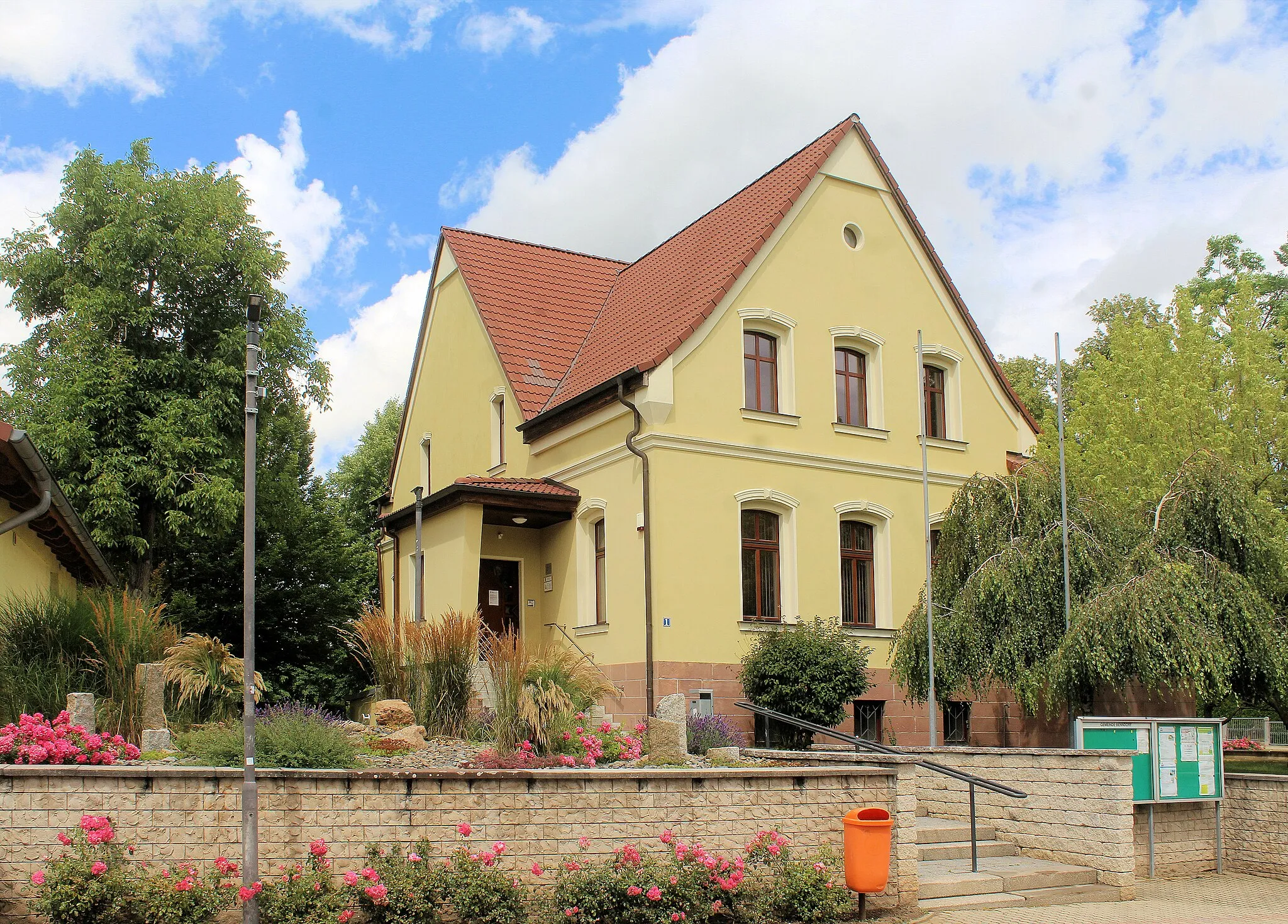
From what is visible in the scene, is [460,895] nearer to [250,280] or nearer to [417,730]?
[417,730]

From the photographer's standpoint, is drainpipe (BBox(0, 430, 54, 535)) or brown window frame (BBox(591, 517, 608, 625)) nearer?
drainpipe (BBox(0, 430, 54, 535))

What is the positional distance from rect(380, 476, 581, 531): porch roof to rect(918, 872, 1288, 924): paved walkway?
10.8 meters

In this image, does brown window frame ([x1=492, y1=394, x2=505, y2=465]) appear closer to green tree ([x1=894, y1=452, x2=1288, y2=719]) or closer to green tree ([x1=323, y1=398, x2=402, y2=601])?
green tree ([x1=894, y1=452, x2=1288, y2=719])

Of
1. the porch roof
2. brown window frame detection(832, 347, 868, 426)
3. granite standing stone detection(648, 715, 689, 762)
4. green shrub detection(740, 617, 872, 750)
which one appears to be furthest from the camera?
brown window frame detection(832, 347, 868, 426)

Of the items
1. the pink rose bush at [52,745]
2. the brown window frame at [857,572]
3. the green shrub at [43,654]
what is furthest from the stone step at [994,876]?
the green shrub at [43,654]

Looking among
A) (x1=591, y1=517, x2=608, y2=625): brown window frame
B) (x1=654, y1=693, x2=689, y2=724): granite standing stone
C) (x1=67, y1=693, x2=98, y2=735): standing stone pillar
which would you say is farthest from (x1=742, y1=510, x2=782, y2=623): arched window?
(x1=67, y1=693, x2=98, y2=735): standing stone pillar

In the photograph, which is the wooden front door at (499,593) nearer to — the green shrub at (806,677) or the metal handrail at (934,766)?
the green shrub at (806,677)

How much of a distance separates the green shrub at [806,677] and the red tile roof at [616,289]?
4.77 meters

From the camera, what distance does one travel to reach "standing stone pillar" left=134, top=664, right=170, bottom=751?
476 inches

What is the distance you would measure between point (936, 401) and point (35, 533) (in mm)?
15581

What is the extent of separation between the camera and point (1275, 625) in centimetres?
1620

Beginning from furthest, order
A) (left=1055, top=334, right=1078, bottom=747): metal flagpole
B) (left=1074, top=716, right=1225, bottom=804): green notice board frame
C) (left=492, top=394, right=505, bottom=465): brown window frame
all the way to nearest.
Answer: (left=492, top=394, right=505, bottom=465): brown window frame → (left=1055, top=334, right=1078, bottom=747): metal flagpole → (left=1074, top=716, right=1225, bottom=804): green notice board frame

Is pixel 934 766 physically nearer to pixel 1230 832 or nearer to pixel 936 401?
pixel 1230 832

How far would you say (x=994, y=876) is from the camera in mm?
12250
